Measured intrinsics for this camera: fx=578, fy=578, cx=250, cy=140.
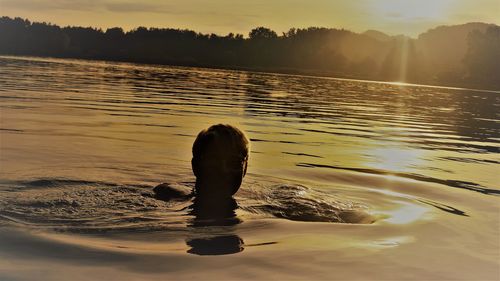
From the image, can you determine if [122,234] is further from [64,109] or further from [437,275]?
[64,109]

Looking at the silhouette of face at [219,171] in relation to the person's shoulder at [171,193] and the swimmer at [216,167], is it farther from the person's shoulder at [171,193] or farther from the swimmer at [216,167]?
the person's shoulder at [171,193]

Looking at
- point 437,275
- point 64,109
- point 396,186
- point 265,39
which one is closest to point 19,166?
point 396,186

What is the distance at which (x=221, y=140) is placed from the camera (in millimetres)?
7570

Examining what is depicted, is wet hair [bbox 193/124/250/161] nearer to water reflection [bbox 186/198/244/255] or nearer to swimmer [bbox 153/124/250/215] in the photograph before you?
swimmer [bbox 153/124/250/215]

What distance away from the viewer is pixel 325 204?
7.51 metres

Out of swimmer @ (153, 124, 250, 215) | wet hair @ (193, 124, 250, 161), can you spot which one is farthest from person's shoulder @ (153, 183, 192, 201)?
wet hair @ (193, 124, 250, 161)

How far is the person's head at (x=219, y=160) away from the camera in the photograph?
759cm

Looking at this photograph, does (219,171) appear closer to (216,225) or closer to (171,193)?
(171,193)

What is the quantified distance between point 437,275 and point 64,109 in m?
15.2

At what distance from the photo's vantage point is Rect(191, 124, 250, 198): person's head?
7586mm

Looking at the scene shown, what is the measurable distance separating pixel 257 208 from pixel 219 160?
88cm

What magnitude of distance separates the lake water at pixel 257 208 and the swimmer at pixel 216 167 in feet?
0.85

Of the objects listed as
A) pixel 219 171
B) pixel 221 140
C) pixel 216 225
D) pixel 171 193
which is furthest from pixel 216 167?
pixel 216 225

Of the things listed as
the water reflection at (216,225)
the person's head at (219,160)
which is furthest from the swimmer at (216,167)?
the water reflection at (216,225)
